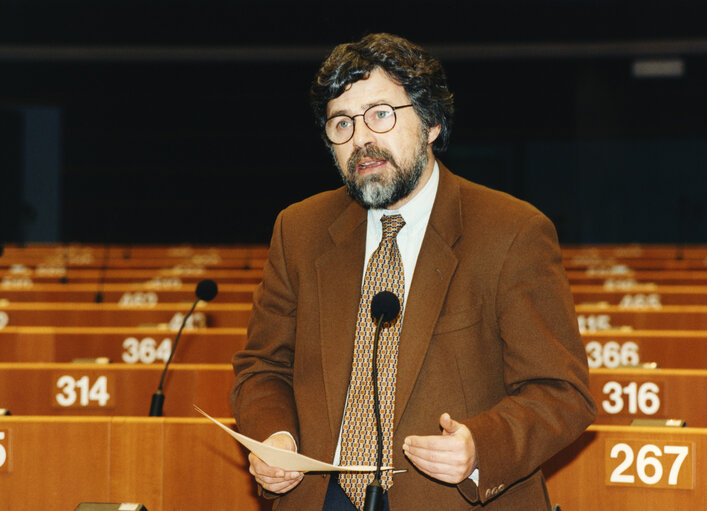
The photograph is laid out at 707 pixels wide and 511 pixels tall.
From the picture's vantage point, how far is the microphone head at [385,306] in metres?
1.46

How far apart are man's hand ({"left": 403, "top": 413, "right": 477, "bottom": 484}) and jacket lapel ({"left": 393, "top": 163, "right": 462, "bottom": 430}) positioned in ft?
0.47

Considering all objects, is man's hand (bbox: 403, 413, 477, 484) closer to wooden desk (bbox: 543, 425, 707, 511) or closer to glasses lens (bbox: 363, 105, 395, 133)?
glasses lens (bbox: 363, 105, 395, 133)

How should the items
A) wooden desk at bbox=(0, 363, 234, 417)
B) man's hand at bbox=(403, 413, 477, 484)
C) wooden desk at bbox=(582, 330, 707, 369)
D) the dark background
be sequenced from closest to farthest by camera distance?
man's hand at bbox=(403, 413, 477, 484)
wooden desk at bbox=(0, 363, 234, 417)
wooden desk at bbox=(582, 330, 707, 369)
the dark background

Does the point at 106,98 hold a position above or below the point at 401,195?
above

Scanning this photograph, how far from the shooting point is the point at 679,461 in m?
2.07

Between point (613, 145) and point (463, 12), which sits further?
point (613, 145)

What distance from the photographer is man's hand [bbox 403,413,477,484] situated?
55.2 inches

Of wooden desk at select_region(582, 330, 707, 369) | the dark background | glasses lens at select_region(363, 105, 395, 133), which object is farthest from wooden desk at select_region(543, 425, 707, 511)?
the dark background

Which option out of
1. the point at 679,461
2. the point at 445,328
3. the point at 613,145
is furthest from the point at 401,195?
the point at 613,145

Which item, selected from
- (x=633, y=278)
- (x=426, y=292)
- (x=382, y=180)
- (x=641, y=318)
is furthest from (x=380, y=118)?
(x=633, y=278)

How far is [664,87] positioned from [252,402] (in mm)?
13796

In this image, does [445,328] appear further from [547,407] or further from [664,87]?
[664,87]

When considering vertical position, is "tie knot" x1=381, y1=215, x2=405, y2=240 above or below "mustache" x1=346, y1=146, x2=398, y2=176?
below

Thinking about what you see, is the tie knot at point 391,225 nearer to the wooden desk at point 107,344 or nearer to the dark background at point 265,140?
the wooden desk at point 107,344
